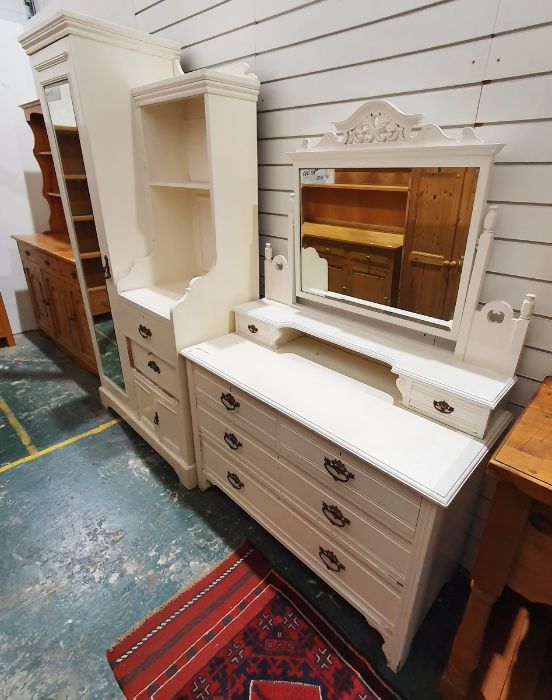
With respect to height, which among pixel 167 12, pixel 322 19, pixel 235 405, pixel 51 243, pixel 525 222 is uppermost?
pixel 167 12

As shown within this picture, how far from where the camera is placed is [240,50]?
1.98m

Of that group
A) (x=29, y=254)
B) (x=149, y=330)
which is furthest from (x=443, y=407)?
(x=29, y=254)

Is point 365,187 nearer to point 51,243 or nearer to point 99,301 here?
point 99,301

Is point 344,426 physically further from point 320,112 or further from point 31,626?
point 31,626

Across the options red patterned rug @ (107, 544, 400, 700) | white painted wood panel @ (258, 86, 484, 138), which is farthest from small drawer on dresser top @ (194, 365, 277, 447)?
white painted wood panel @ (258, 86, 484, 138)

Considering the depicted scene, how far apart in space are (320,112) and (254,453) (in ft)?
4.98

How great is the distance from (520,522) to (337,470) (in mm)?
540

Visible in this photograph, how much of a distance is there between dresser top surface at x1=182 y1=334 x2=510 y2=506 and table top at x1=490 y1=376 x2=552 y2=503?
0.57 ft

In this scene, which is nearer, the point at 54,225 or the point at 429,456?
the point at 429,456

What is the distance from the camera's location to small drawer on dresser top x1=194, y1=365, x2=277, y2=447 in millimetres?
1606

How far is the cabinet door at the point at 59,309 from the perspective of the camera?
3348 millimetres

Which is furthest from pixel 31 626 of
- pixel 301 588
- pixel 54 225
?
pixel 54 225

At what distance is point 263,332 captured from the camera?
76.9 inches

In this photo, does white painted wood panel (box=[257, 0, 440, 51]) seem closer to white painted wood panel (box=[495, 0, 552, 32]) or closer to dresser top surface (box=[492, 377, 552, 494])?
white painted wood panel (box=[495, 0, 552, 32])
